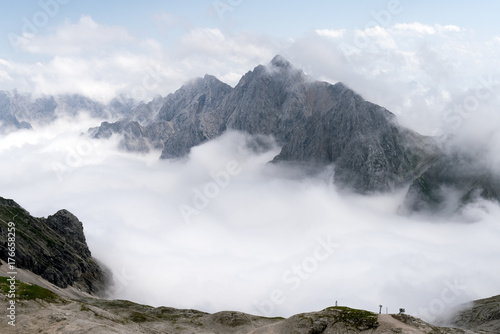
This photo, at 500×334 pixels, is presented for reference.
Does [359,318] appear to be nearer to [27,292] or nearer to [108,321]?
[108,321]

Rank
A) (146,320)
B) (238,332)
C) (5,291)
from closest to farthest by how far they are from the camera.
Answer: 1. (5,291)
2. (238,332)
3. (146,320)

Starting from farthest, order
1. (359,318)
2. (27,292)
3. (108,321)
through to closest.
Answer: (108,321)
(359,318)
(27,292)

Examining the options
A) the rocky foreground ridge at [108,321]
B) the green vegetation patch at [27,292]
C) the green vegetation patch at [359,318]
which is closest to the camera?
the rocky foreground ridge at [108,321]

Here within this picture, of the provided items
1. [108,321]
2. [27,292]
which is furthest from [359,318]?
[27,292]

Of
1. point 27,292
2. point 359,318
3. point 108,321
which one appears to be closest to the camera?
point 27,292

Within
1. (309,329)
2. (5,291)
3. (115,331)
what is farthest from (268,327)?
(5,291)

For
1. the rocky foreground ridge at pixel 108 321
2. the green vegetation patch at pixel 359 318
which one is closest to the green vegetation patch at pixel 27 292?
the rocky foreground ridge at pixel 108 321

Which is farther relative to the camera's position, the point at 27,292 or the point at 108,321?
the point at 108,321

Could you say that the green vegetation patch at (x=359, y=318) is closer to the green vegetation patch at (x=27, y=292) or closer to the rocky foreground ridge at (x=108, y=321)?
the rocky foreground ridge at (x=108, y=321)

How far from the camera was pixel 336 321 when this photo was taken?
97250 mm

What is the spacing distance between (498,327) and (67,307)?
188973mm

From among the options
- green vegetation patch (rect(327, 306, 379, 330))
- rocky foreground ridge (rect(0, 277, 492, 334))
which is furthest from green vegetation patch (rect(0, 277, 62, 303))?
green vegetation patch (rect(327, 306, 379, 330))

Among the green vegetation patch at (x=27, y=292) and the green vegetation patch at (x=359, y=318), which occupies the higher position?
the green vegetation patch at (x=359, y=318)

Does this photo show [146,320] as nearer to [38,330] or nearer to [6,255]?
[38,330]
